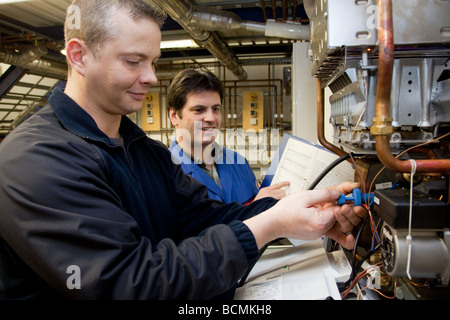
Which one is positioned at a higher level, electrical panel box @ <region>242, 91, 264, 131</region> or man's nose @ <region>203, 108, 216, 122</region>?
electrical panel box @ <region>242, 91, 264, 131</region>

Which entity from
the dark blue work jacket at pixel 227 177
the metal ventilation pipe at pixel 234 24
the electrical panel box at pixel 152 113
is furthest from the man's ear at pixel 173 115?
the electrical panel box at pixel 152 113

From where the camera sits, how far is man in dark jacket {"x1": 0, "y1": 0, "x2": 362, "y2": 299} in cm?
54

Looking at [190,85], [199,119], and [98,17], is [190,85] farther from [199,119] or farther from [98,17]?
[98,17]

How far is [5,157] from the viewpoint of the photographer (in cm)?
59

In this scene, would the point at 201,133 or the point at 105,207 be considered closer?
the point at 105,207

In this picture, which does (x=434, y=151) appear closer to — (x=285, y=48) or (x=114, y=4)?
(x=114, y=4)

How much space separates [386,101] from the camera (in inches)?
24.6

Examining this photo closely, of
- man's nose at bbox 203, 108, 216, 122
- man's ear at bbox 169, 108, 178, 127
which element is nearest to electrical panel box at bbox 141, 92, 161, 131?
man's ear at bbox 169, 108, 178, 127

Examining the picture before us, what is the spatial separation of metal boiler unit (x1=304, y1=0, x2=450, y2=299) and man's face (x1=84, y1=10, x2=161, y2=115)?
0.44m

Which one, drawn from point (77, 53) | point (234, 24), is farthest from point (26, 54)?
point (77, 53)

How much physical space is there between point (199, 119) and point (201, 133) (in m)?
0.08

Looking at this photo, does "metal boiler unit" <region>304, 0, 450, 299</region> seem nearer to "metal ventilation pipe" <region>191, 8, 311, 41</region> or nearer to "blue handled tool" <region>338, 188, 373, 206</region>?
"blue handled tool" <region>338, 188, 373, 206</region>

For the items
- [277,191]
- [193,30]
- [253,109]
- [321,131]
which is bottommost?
[277,191]

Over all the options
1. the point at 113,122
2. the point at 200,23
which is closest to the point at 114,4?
the point at 113,122
